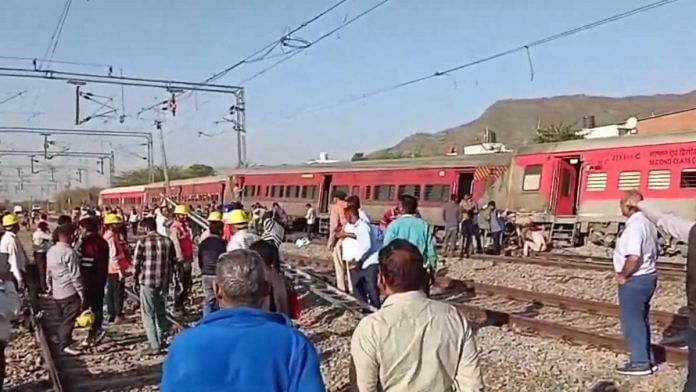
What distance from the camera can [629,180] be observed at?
21797 mm

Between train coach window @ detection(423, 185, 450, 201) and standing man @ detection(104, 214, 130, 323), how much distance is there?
16.5m

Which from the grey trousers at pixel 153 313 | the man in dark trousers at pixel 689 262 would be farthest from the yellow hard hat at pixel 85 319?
the man in dark trousers at pixel 689 262

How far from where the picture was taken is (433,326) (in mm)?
3668

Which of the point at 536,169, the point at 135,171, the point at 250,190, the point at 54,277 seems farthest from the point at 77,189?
the point at 54,277

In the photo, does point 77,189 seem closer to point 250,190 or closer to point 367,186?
point 250,190

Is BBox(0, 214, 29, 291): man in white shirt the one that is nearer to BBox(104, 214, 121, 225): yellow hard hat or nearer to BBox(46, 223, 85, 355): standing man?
BBox(46, 223, 85, 355): standing man

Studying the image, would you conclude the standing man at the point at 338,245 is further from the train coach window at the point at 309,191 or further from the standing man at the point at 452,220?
the train coach window at the point at 309,191

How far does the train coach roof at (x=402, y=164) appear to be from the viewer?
1086 inches

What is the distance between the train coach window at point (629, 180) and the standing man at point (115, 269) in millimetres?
13715

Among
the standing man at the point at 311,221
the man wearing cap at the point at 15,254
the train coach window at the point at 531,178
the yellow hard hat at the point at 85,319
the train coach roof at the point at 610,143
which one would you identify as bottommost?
the standing man at the point at 311,221

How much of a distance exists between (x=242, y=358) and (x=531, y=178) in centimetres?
2325

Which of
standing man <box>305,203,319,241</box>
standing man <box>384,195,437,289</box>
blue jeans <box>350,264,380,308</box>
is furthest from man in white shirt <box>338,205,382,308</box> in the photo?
standing man <box>305,203,319,241</box>

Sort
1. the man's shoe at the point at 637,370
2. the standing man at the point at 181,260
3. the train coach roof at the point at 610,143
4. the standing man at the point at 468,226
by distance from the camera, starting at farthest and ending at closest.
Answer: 1. the standing man at the point at 468,226
2. the train coach roof at the point at 610,143
3. the standing man at the point at 181,260
4. the man's shoe at the point at 637,370

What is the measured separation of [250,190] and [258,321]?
124 feet
